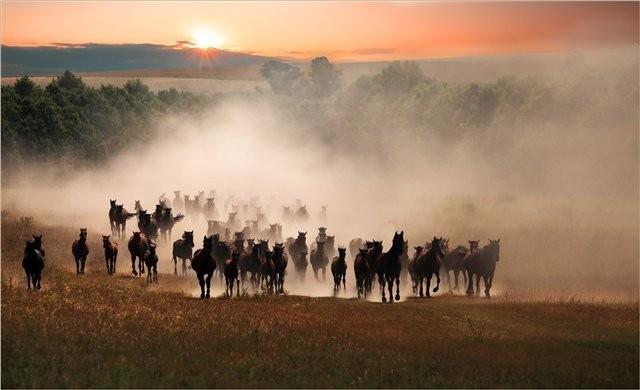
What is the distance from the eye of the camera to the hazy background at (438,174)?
2589 inches

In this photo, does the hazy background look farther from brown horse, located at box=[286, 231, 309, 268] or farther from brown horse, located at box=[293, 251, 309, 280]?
brown horse, located at box=[293, 251, 309, 280]

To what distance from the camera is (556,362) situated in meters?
27.3

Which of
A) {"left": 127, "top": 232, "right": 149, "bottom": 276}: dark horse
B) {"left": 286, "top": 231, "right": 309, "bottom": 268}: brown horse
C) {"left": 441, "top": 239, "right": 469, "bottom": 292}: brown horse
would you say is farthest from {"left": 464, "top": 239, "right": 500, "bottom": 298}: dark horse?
{"left": 127, "top": 232, "right": 149, "bottom": 276}: dark horse

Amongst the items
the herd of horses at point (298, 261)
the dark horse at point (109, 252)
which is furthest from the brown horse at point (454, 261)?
the dark horse at point (109, 252)

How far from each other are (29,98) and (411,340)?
105299mm

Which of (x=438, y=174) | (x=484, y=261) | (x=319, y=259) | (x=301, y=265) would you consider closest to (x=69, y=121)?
(x=438, y=174)

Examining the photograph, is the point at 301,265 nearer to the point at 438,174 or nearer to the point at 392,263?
the point at 392,263

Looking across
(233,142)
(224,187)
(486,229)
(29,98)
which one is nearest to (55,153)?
(29,98)

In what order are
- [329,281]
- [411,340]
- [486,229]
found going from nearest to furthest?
1. [411,340]
2. [329,281]
3. [486,229]

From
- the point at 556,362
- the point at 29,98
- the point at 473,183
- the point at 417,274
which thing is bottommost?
the point at 556,362

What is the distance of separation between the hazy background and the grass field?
1235 centimetres

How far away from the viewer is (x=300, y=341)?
2914 cm

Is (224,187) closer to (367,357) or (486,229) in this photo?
(486,229)

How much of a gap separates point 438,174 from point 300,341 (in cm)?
9063
